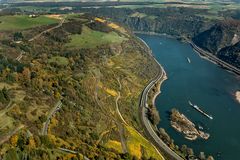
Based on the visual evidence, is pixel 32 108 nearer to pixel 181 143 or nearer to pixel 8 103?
pixel 8 103

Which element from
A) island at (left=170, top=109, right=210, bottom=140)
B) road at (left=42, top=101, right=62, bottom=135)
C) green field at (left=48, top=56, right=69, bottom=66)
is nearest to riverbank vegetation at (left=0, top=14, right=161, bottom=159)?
green field at (left=48, top=56, right=69, bottom=66)

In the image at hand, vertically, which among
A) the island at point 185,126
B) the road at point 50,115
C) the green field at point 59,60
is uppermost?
the road at point 50,115

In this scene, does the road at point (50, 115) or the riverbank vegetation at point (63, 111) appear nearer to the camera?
the riverbank vegetation at point (63, 111)

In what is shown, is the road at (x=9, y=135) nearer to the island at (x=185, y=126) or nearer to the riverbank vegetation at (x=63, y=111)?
the riverbank vegetation at (x=63, y=111)

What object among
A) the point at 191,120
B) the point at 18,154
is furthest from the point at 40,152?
the point at 191,120

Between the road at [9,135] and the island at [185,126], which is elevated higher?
the road at [9,135]

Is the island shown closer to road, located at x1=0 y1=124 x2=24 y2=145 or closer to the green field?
the green field

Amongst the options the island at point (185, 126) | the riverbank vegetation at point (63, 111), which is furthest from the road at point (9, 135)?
the island at point (185, 126)

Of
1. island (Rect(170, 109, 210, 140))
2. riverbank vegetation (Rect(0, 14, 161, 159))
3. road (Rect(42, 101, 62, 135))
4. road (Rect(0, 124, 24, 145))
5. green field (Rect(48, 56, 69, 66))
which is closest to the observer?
road (Rect(0, 124, 24, 145))
